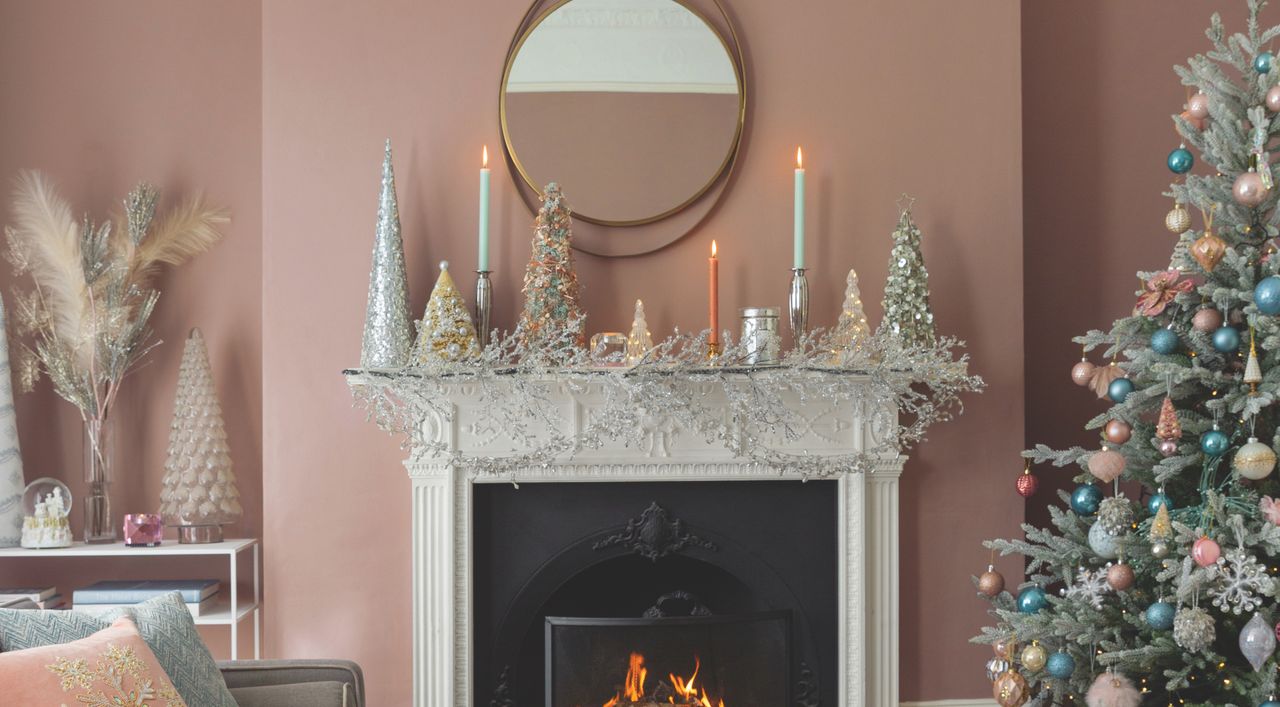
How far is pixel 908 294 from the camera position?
9.16ft

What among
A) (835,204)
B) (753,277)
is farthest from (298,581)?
(835,204)

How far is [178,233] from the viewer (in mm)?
3168

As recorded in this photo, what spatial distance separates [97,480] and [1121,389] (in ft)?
9.08

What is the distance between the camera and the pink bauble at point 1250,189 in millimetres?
2201

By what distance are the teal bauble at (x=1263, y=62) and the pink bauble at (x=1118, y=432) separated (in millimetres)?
821

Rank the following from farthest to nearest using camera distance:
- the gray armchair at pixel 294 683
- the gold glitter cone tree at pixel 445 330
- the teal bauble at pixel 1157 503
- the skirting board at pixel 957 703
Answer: the skirting board at pixel 957 703 → the gold glitter cone tree at pixel 445 330 → the teal bauble at pixel 1157 503 → the gray armchair at pixel 294 683

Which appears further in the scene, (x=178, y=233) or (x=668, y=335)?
(x=178, y=233)

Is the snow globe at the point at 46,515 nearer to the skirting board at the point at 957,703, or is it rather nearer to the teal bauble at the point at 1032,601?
the skirting board at the point at 957,703

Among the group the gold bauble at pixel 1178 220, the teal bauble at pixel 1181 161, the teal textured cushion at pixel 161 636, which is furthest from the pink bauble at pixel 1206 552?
the teal textured cushion at pixel 161 636

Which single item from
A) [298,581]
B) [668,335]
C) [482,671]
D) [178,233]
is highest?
[178,233]

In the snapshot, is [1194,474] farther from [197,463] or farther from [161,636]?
[197,463]

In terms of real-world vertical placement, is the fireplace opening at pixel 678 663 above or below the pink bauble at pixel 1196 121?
below

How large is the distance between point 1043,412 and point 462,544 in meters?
1.87

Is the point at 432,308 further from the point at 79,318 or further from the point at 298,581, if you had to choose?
the point at 79,318
